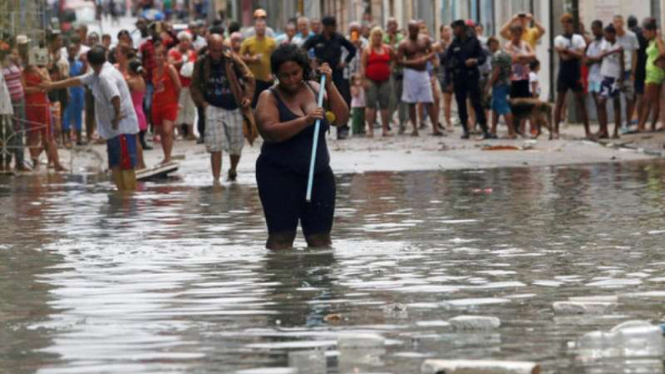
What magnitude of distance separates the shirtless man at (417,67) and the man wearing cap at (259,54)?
212 cm

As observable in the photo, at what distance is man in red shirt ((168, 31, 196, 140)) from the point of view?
36094 mm

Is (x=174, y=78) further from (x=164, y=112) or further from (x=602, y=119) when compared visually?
(x=602, y=119)

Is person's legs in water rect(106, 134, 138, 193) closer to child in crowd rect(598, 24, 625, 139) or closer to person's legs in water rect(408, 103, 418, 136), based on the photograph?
child in crowd rect(598, 24, 625, 139)

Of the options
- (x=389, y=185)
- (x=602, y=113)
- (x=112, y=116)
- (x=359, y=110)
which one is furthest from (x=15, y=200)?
(x=359, y=110)

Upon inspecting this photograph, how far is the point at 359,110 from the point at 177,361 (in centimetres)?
2661

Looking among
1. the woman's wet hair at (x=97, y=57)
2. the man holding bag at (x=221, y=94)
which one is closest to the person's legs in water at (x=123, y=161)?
the woman's wet hair at (x=97, y=57)

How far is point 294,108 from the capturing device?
13977 mm

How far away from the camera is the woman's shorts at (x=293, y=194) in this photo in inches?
551

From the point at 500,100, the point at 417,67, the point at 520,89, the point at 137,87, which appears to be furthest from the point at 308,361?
the point at 417,67

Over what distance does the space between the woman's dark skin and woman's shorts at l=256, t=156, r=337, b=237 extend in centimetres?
17

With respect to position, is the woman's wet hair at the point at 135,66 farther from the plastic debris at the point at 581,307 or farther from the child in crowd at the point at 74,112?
the plastic debris at the point at 581,307

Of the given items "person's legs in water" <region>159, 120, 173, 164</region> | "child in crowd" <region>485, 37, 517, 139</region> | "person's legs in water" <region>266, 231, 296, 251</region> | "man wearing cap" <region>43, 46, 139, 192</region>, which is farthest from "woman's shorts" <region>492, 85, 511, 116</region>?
"person's legs in water" <region>266, 231, 296, 251</region>

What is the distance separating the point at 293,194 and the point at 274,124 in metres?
0.48

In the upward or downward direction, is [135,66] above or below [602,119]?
above
